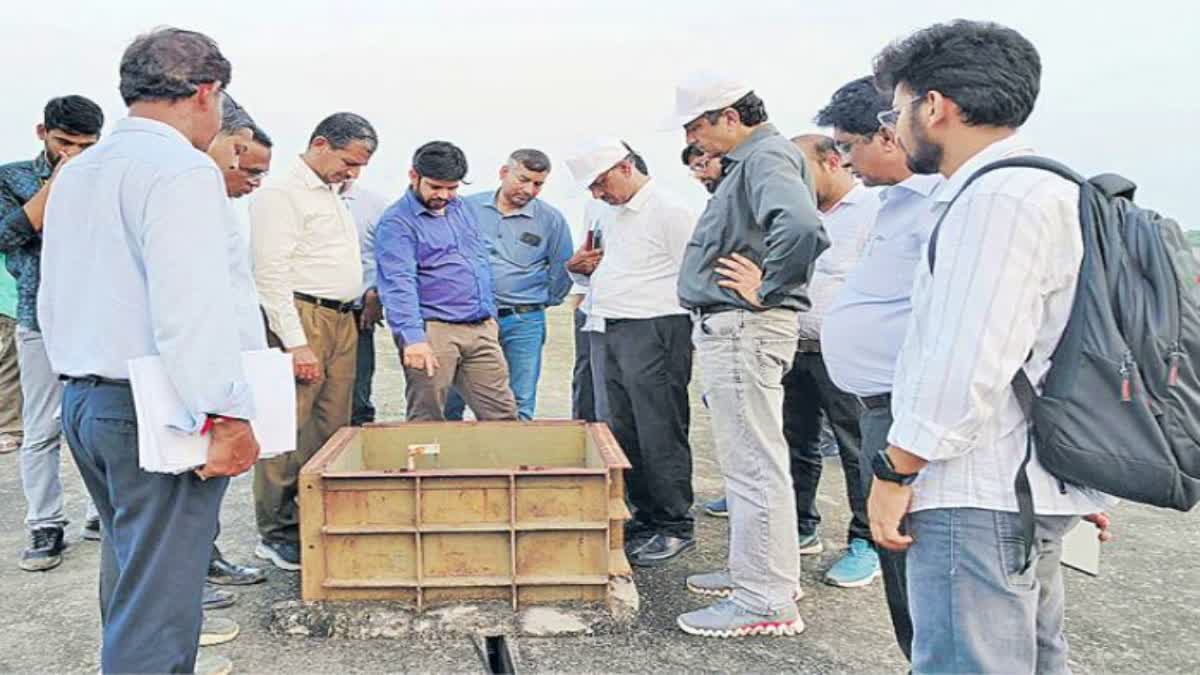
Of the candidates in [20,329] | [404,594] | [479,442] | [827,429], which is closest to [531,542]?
[404,594]

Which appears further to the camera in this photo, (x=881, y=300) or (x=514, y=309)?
(x=514, y=309)

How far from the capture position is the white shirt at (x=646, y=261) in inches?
170

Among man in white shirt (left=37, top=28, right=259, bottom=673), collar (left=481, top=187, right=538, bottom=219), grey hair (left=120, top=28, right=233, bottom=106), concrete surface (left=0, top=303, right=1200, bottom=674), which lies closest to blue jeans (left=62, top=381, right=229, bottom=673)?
man in white shirt (left=37, top=28, right=259, bottom=673)

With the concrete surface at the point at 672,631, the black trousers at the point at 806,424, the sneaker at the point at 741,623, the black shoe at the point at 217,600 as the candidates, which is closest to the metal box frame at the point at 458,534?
the concrete surface at the point at 672,631

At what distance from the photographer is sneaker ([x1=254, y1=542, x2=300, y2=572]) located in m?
4.00

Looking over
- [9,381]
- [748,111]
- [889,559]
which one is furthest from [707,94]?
[9,381]

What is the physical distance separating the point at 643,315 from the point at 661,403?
1.34ft

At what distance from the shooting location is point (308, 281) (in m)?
4.08

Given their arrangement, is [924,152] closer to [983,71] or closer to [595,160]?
[983,71]

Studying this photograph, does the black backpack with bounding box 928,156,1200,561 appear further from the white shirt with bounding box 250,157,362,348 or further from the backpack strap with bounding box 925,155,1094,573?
the white shirt with bounding box 250,157,362,348

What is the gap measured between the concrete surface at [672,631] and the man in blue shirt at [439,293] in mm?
1175

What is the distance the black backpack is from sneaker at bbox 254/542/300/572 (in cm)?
320

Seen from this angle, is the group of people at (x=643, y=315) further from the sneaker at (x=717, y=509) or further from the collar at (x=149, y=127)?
the sneaker at (x=717, y=509)

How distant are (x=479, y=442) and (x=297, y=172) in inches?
55.4
